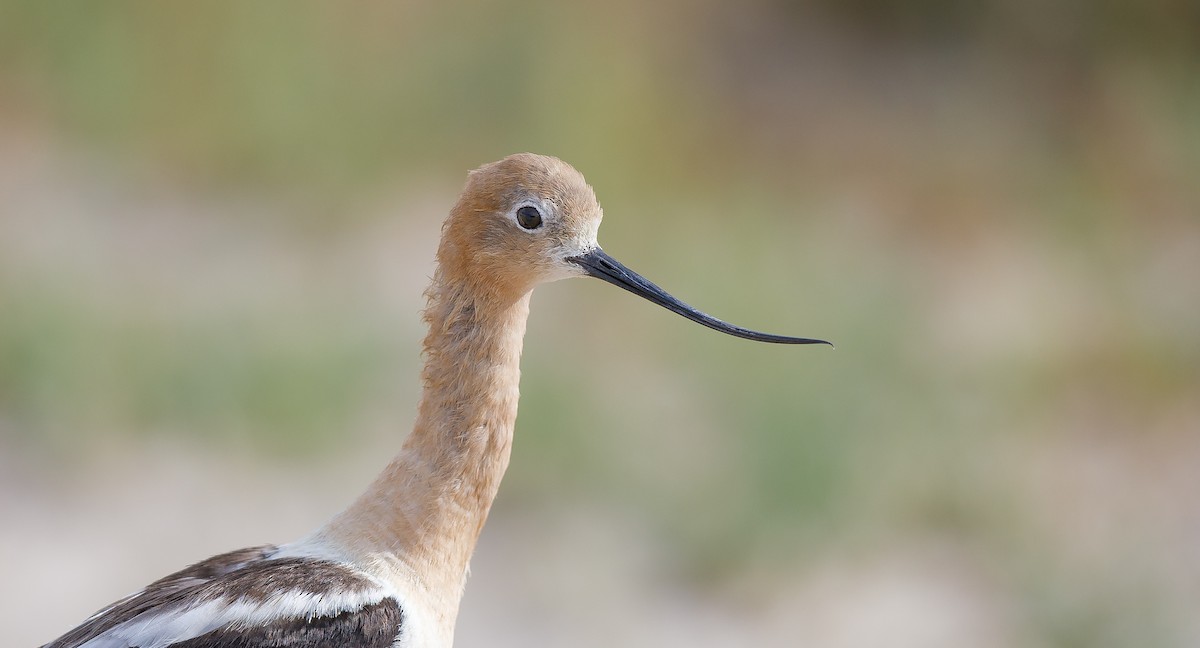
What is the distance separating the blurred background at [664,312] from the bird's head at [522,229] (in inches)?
109

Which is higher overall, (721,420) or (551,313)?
(551,313)

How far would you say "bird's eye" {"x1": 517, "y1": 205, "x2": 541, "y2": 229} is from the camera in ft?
8.88

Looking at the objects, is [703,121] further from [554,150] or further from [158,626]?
[158,626]

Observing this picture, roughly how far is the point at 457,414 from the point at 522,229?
42cm

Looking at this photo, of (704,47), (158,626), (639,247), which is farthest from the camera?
(704,47)

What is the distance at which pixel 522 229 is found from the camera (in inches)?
106

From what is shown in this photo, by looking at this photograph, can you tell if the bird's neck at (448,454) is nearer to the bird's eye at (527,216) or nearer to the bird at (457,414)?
the bird at (457,414)

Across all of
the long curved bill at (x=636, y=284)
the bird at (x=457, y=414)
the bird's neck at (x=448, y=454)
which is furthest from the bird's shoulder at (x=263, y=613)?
the long curved bill at (x=636, y=284)

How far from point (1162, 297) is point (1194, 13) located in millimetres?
2520

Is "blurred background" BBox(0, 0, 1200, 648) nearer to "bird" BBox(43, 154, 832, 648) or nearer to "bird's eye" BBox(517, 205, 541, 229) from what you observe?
"bird" BBox(43, 154, 832, 648)

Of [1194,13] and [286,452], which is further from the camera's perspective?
[1194,13]

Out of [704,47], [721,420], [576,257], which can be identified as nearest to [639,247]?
[721,420]

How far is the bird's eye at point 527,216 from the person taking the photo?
2.71m

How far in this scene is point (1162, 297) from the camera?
8.20 metres
